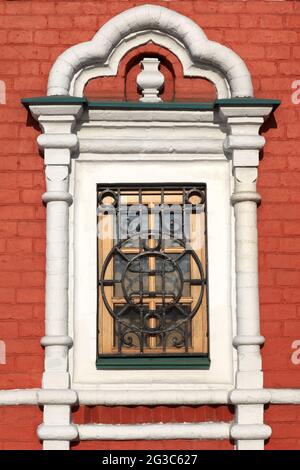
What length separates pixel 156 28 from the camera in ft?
21.5

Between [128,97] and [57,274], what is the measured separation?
1530 mm

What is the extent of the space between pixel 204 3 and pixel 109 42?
826 millimetres

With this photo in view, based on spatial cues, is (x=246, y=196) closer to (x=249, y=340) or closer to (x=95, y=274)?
(x=249, y=340)

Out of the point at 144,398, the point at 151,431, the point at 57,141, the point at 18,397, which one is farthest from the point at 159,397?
the point at 57,141

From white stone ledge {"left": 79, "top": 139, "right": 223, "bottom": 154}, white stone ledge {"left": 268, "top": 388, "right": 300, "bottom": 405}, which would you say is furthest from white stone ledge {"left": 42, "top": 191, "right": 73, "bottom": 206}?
white stone ledge {"left": 268, "top": 388, "right": 300, "bottom": 405}

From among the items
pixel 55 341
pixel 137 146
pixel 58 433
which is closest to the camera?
pixel 58 433

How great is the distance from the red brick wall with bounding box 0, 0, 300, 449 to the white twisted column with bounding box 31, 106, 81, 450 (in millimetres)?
104

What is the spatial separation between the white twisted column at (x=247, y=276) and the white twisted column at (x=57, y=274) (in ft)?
3.93

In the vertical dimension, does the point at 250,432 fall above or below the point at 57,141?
below

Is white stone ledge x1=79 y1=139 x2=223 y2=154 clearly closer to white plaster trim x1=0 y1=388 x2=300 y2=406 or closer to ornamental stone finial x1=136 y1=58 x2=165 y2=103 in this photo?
ornamental stone finial x1=136 y1=58 x2=165 y2=103

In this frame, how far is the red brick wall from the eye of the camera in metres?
6.11

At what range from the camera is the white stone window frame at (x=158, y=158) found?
237 inches

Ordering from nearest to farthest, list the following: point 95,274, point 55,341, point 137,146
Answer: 1. point 55,341
2. point 95,274
3. point 137,146

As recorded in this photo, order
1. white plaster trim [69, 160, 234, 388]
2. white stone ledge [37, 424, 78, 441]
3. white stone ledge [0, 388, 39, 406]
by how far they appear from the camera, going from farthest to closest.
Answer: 1. white plaster trim [69, 160, 234, 388]
2. white stone ledge [0, 388, 39, 406]
3. white stone ledge [37, 424, 78, 441]
